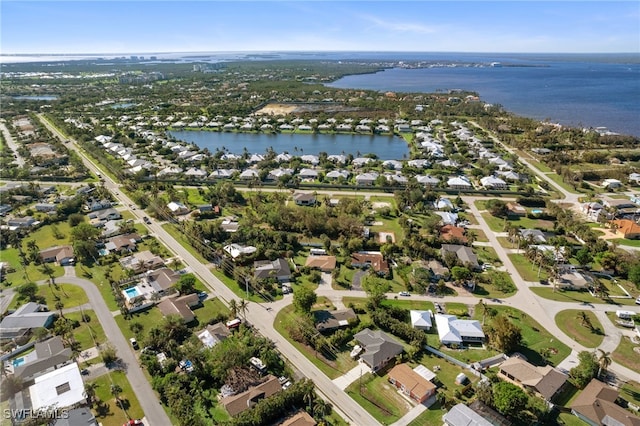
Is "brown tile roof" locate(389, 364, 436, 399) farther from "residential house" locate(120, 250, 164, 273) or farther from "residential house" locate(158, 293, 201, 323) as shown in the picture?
"residential house" locate(120, 250, 164, 273)

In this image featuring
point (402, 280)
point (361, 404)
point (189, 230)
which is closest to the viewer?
point (361, 404)

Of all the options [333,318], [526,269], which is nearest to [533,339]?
[526,269]

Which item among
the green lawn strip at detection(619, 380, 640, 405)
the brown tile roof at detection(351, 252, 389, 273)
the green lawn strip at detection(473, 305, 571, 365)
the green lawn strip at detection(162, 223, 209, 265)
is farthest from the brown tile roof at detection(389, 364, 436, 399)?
the green lawn strip at detection(162, 223, 209, 265)

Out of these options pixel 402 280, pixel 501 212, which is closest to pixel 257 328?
pixel 402 280

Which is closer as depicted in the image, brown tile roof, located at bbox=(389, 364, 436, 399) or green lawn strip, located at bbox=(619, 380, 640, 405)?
brown tile roof, located at bbox=(389, 364, 436, 399)

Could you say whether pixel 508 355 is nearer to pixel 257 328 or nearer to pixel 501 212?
pixel 257 328

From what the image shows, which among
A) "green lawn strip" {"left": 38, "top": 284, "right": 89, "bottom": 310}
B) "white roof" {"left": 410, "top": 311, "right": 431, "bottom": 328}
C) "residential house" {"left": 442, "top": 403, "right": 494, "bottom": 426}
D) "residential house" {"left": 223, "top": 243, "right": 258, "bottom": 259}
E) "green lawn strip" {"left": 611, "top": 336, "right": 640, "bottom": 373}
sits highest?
"residential house" {"left": 223, "top": 243, "right": 258, "bottom": 259}

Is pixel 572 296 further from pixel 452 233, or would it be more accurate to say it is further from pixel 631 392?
pixel 452 233
